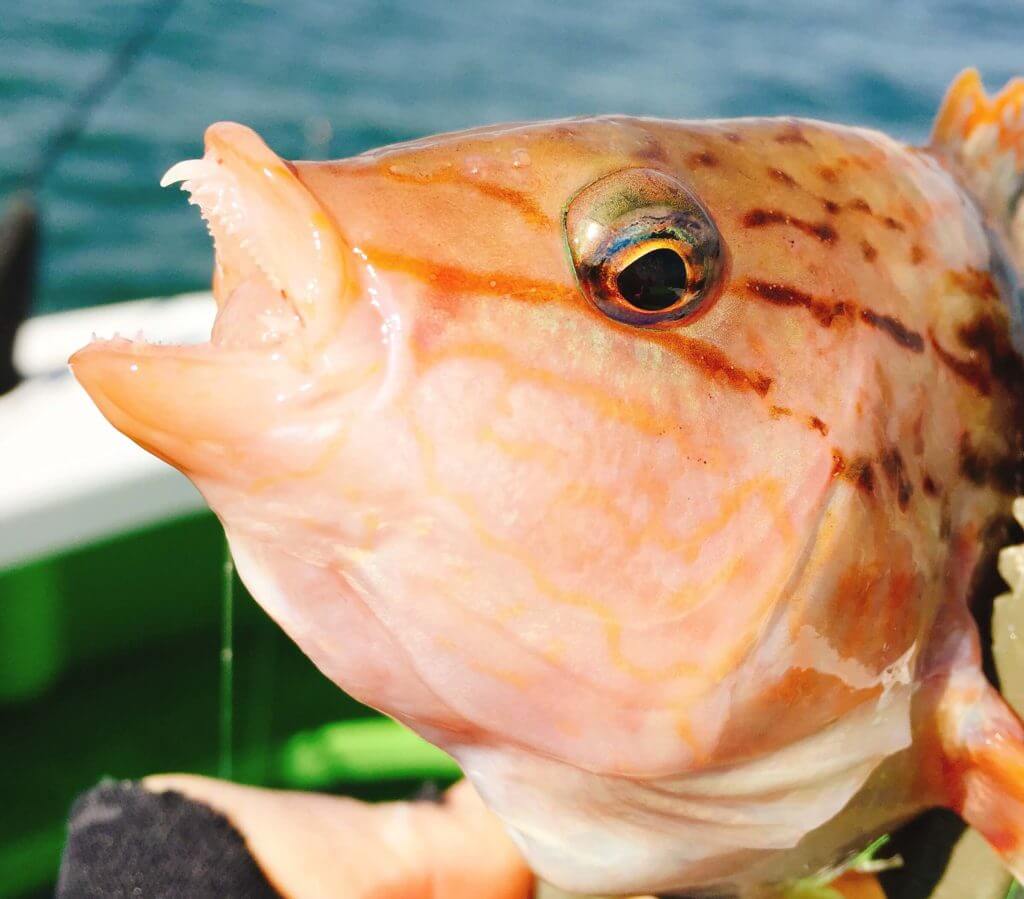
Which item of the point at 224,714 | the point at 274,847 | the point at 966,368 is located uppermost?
the point at 966,368

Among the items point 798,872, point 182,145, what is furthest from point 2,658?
point 182,145

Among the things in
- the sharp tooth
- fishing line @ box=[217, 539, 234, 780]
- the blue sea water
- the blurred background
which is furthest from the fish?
the blue sea water

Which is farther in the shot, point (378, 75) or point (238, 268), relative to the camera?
point (378, 75)

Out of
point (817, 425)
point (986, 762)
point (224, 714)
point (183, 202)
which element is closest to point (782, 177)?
point (817, 425)

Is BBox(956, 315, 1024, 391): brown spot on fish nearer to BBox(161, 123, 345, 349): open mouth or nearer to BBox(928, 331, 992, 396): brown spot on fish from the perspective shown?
BBox(928, 331, 992, 396): brown spot on fish

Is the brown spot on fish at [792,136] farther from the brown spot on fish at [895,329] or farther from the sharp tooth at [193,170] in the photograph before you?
the sharp tooth at [193,170]

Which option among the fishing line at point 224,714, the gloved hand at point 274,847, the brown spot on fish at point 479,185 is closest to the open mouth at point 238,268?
the brown spot on fish at point 479,185

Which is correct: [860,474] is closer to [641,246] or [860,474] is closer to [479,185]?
[641,246]
